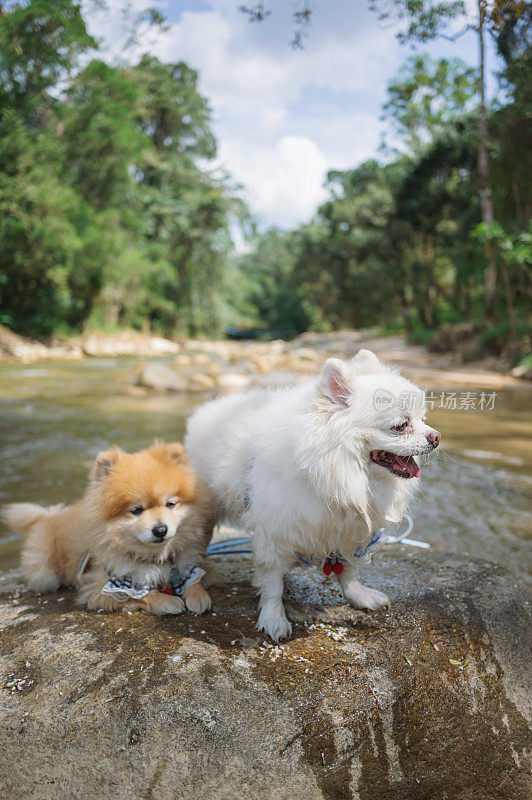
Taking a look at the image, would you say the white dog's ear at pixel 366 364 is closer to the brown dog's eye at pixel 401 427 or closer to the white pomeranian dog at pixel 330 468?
the white pomeranian dog at pixel 330 468

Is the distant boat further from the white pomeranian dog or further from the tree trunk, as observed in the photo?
the white pomeranian dog

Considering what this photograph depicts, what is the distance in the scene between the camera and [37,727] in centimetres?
194

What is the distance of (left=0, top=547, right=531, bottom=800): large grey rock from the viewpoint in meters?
1.87

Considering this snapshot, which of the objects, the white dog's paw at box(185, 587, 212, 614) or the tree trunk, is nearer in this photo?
the white dog's paw at box(185, 587, 212, 614)

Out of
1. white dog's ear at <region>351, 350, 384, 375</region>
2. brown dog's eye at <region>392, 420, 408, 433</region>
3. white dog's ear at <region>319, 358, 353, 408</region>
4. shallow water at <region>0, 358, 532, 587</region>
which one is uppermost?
white dog's ear at <region>351, 350, 384, 375</region>

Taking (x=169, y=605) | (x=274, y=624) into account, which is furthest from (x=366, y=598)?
(x=169, y=605)

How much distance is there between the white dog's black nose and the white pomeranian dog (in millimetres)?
416

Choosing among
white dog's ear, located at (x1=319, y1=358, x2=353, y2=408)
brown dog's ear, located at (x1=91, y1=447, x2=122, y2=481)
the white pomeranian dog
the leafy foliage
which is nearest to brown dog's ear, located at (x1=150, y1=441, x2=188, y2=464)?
brown dog's ear, located at (x1=91, y1=447, x2=122, y2=481)

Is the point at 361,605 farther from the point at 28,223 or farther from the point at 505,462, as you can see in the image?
the point at 28,223

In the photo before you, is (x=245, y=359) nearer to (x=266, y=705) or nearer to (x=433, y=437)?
(x=433, y=437)

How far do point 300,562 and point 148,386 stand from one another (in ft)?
42.0

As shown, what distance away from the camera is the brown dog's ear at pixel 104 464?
2730mm

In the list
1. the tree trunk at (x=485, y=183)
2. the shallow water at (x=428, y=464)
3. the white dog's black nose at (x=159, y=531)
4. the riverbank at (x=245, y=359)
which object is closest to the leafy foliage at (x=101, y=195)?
the riverbank at (x=245, y=359)

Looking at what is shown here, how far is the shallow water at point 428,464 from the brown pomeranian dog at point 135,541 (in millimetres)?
1287
